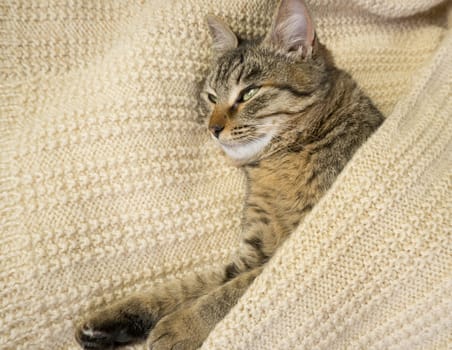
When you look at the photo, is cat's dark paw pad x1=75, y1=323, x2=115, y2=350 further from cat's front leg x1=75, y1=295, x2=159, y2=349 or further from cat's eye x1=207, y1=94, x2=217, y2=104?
cat's eye x1=207, y1=94, x2=217, y2=104

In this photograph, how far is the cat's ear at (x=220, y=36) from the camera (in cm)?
125

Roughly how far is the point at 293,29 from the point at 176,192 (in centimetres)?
62

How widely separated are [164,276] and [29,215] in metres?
0.44

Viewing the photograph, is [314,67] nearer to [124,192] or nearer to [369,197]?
[369,197]

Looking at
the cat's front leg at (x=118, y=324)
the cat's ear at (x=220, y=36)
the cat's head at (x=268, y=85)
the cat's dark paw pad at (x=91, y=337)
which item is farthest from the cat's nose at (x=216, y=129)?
the cat's dark paw pad at (x=91, y=337)

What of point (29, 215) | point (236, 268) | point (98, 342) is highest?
point (29, 215)

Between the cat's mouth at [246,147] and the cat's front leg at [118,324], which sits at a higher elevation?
the cat's mouth at [246,147]

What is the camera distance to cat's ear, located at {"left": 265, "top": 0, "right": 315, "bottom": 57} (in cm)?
117

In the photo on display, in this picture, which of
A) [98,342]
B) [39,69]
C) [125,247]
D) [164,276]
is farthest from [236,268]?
[39,69]

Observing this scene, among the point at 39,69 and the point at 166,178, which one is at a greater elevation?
the point at 39,69

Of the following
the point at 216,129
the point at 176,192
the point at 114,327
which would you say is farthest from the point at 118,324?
the point at 216,129

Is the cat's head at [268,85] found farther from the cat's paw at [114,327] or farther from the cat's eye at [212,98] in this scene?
the cat's paw at [114,327]

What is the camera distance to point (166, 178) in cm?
123

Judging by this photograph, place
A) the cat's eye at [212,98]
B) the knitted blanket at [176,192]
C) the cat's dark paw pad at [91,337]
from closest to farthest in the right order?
1. the knitted blanket at [176,192]
2. the cat's dark paw pad at [91,337]
3. the cat's eye at [212,98]
